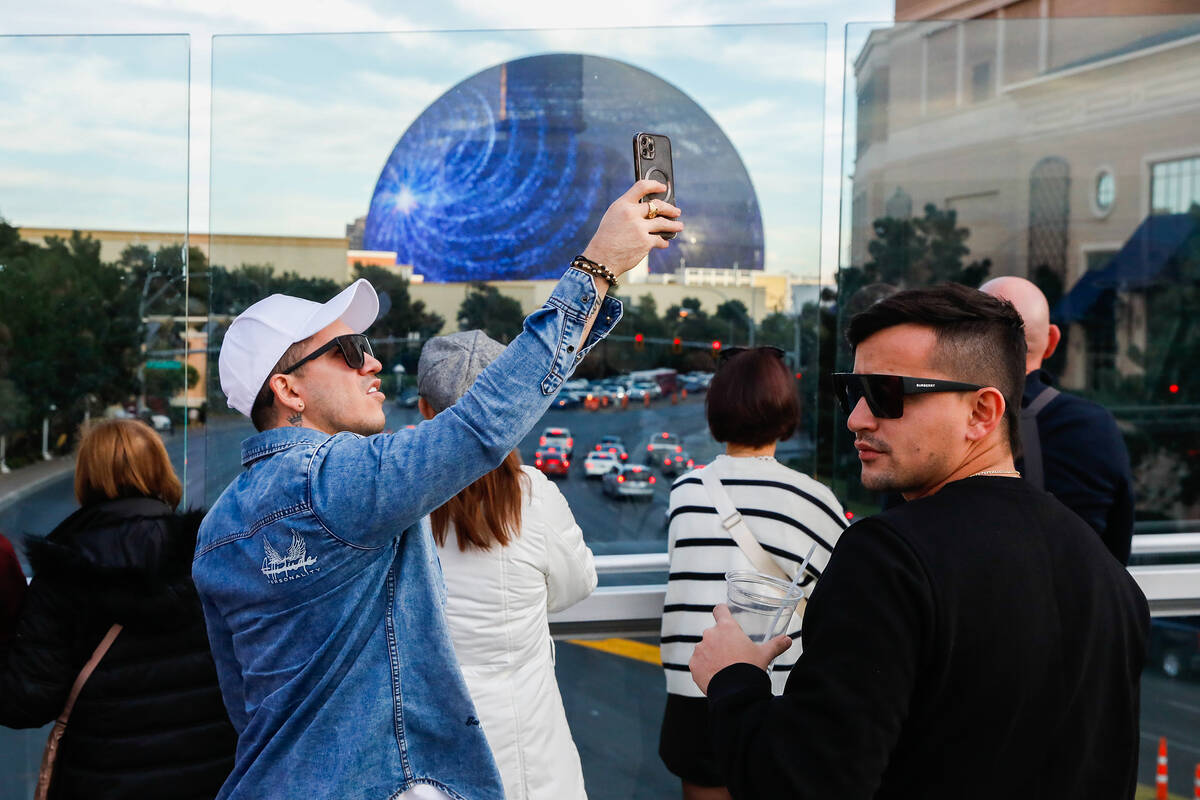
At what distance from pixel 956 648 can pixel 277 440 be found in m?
1.09

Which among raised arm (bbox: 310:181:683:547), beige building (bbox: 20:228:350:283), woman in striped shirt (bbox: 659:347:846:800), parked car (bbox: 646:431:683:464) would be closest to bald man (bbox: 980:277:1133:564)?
woman in striped shirt (bbox: 659:347:846:800)

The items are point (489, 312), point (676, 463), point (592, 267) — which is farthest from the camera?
point (676, 463)

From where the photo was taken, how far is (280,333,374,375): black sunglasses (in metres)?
1.74

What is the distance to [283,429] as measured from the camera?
5.62ft

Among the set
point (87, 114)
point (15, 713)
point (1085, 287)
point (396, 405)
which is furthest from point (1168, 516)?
point (87, 114)

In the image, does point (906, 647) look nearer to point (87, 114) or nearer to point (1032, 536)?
point (1032, 536)

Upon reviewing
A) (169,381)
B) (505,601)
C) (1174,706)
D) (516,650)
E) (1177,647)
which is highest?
(169,381)

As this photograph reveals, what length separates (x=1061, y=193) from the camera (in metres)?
4.00

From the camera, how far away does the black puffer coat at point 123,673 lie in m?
2.41

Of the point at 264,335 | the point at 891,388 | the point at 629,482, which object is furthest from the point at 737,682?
the point at 629,482

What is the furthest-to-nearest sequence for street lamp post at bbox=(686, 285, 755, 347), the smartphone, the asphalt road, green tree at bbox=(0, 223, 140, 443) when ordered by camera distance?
street lamp post at bbox=(686, 285, 755, 347), green tree at bbox=(0, 223, 140, 443), the asphalt road, the smartphone

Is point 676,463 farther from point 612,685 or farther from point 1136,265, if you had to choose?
point 1136,265

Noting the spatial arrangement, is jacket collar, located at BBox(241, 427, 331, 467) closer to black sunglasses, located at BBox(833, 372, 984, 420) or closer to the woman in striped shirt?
black sunglasses, located at BBox(833, 372, 984, 420)

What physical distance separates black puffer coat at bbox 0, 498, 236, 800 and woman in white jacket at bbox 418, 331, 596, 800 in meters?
0.64
